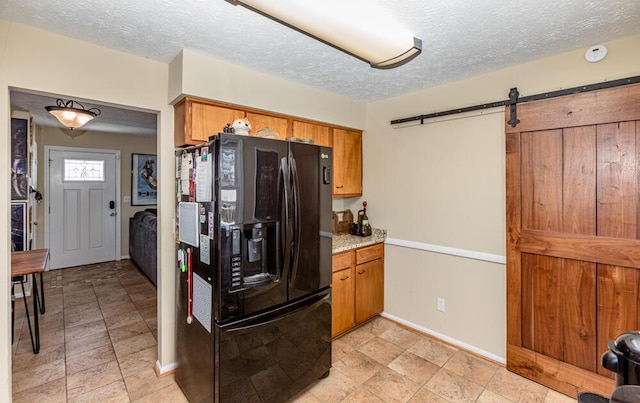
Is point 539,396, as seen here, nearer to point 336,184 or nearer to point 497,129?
point 497,129

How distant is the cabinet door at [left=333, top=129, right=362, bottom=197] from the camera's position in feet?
10.5

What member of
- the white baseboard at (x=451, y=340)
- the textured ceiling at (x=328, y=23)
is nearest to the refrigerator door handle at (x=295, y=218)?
the textured ceiling at (x=328, y=23)

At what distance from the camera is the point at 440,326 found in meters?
2.84

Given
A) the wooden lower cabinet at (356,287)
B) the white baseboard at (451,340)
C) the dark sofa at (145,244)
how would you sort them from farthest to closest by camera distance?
the dark sofa at (145,244) < the wooden lower cabinet at (356,287) < the white baseboard at (451,340)

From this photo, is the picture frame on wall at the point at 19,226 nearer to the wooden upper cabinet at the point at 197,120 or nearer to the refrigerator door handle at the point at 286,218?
the wooden upper cabinet at the point at 197,120

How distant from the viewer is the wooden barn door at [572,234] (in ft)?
6.23

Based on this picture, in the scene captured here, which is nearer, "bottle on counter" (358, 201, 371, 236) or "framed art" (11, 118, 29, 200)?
"bottle on counter" (358, 201, 371, 236)

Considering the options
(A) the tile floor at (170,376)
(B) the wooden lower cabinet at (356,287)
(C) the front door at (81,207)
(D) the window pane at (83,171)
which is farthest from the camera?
(D) the window pane at (83,171)

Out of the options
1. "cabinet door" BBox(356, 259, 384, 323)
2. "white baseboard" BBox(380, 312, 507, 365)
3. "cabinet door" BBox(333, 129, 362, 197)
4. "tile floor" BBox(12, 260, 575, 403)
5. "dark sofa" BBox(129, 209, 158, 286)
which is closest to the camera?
"tile floor" BBox(12, 260, 575, 403)

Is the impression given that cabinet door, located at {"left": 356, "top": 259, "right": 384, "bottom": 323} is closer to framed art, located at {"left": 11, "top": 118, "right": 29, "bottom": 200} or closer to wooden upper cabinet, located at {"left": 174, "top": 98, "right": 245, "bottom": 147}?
wooden upper cabinet, located at {"left": 174, "top": 98, "right": 245, "bottom": 147}

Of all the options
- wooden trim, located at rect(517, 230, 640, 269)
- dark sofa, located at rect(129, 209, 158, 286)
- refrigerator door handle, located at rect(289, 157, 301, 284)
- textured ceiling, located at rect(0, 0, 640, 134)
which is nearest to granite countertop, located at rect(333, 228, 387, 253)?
refrigerator door handle, located at rect(289, 157, 301, 284)

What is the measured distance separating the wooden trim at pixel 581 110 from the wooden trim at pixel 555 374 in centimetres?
168

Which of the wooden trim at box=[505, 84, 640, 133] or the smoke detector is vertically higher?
the smoke detector

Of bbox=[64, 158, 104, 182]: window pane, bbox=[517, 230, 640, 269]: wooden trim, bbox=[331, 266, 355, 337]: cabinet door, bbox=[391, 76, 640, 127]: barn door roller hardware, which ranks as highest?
bbox=[391, 76, 640, 127]: barn door roller hardware
